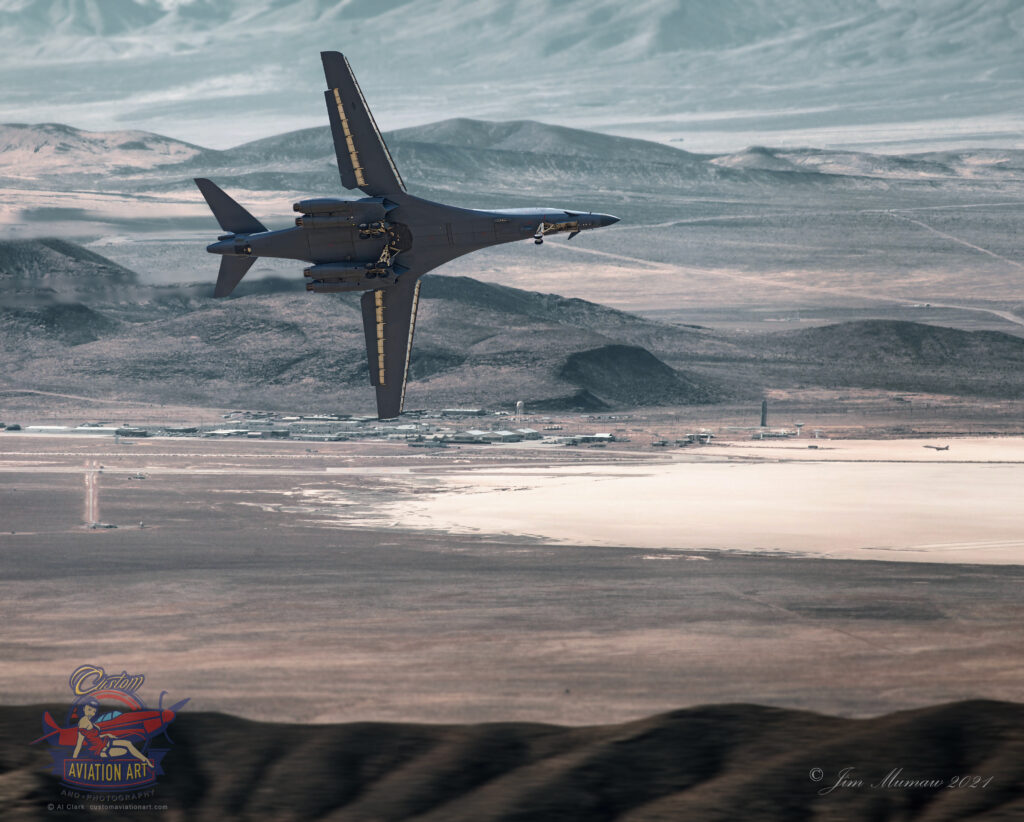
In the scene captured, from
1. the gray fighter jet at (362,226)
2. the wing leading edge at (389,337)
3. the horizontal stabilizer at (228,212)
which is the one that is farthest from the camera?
the wing leading edge at (389,337)

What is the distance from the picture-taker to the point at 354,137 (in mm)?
64062

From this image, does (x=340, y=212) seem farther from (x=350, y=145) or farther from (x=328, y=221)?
(x=350, y=145)

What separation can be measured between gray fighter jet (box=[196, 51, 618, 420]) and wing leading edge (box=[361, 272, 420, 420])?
1.73 meters

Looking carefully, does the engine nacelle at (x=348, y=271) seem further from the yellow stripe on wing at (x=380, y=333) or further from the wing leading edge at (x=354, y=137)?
the yellow stripe on wing at (x=380, y=333)

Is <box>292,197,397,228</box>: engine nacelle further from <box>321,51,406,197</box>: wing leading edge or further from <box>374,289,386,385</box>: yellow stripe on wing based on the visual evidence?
<box>374,289,386,385</box>: yellow stripe on wing

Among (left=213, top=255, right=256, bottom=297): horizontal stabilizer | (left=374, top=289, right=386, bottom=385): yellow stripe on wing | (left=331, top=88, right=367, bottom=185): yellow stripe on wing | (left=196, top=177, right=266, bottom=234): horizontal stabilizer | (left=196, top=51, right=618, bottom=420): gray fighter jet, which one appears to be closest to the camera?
(left=196, top=51, right=618, bottom=420): gray fighter jet

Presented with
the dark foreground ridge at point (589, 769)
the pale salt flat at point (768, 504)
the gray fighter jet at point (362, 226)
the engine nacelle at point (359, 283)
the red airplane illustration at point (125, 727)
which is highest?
the gray fighter jet at point (362, 226)

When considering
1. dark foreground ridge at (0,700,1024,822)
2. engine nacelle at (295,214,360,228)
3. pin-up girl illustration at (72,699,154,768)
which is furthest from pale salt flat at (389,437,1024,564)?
pin-up girl illustration at (72,699,154,768)

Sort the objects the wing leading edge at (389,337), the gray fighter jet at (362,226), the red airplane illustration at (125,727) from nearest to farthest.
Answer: the red airplane illustration at (125,727) < the gray fighter jet at (362,226) < the wing leading edge at (389,337)

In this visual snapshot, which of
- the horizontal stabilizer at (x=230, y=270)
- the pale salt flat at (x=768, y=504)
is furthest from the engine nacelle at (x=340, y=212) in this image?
the pale salt flat at (x=768, y=504)

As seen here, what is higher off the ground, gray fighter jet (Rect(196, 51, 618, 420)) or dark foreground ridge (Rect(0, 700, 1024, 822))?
gray fighter jet (Rect(196, 51, 618, 420))

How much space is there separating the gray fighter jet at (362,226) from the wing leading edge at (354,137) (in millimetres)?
45

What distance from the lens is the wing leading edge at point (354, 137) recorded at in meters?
64.0

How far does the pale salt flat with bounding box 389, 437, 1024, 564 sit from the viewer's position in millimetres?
114438
